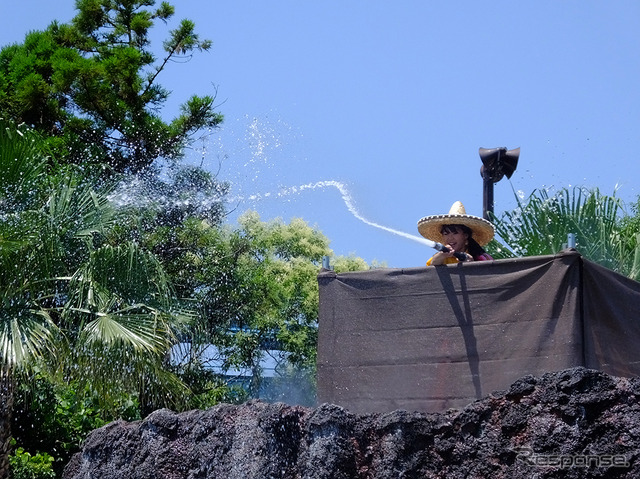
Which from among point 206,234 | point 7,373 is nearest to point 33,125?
point 206,234

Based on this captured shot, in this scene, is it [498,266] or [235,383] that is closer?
[498,266]

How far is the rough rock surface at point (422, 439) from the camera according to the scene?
169 inches

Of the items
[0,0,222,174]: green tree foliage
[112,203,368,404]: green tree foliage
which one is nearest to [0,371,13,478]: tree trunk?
[112,203,368,404]: green tree foliage

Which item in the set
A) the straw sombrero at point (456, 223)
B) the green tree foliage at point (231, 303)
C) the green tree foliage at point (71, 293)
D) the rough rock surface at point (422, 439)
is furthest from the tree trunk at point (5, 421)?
the green tree foliage at point (231, 303)

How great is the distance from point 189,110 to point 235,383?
5110 millimetres

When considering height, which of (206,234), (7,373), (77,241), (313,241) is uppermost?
(313,241)

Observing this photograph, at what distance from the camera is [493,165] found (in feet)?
26.9

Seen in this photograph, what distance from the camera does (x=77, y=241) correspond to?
364 inches

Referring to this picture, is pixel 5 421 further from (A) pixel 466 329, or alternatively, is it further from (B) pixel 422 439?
(B) pixel 422 439

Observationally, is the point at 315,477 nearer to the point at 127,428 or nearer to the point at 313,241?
the point at 127,428

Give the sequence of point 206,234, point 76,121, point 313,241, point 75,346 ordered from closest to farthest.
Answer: point 75,346
point 206,234
point 76,121
point 313,241

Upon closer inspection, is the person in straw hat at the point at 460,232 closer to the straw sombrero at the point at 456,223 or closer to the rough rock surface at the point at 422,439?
the straw sombrero at the point at 456,223

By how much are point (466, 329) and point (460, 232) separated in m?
0.98

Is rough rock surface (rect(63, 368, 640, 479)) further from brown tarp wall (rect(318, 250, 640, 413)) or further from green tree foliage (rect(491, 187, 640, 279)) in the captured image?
green tree foliage (rect(491, 187, 640, 279))
